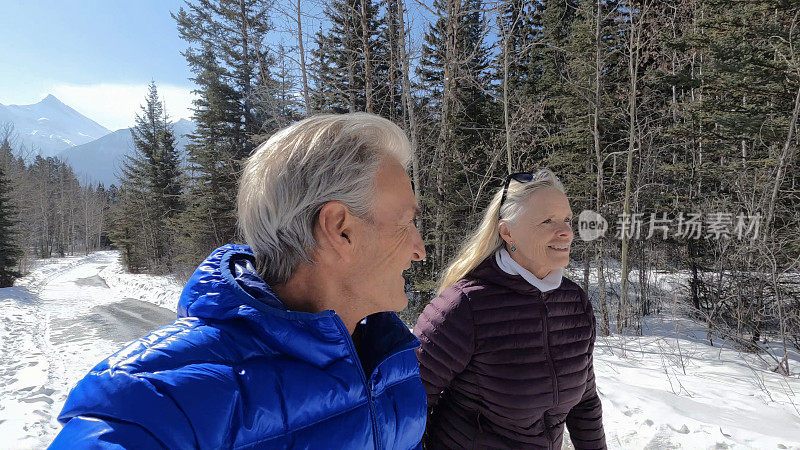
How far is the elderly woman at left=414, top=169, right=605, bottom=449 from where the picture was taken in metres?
1.92

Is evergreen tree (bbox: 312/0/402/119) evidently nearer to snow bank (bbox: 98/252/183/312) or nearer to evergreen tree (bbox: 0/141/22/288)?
snow bank (bbox: 98/252/183/312)

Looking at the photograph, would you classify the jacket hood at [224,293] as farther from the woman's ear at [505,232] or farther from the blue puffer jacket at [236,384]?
the woman's ear at [505,232]

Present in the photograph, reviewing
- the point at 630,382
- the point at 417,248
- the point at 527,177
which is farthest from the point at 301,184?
the point at 630,382

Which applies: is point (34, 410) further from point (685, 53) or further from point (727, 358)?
point (685, 53)

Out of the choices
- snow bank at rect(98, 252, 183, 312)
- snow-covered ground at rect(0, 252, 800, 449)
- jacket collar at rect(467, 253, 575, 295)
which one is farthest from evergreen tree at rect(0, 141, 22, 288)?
jacket collar at rect(467, 253, 575, 295)

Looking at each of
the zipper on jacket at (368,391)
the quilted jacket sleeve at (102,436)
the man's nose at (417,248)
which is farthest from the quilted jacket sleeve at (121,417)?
the man's nose at (417,248)

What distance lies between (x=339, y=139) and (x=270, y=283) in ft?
1.42

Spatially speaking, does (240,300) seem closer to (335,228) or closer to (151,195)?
(335,228)

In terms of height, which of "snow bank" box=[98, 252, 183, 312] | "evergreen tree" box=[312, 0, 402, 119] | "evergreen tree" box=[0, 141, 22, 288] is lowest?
"snow bank" box=[98, 252, 183, 312]

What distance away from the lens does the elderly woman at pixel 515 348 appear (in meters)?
1.92

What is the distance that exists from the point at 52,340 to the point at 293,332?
11.1 meters

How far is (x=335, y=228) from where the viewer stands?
106 centimetres

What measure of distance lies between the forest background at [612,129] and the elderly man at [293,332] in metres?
→ 8.19

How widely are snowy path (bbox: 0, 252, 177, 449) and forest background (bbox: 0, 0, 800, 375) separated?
15.9 ft
